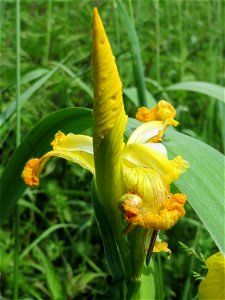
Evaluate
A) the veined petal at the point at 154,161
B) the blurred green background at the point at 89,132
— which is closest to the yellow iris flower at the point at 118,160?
the veined petal at the point at 154,161

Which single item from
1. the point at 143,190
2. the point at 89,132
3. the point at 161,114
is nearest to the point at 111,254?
the point at 143,190

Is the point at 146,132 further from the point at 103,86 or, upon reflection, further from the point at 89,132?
the point at 89,132

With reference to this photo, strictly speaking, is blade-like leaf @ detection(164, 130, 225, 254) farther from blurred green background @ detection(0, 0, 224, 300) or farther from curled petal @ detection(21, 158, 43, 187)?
blurred green background @ detection(0, 0, 224, 300)

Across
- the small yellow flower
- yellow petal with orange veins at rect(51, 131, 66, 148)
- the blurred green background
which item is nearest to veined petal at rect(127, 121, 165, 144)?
yellow petal with orange veins at rect(51, 131, 66, 148)

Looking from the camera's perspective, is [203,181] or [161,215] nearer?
[161,215]

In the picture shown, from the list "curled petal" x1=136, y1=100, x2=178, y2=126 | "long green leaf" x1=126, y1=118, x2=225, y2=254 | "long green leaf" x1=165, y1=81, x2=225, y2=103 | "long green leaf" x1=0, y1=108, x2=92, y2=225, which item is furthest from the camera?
"long green leaf" x1=165, y1=81, x2=225, y2=103

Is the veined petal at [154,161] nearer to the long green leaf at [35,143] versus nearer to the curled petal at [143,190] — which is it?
the curled petal at [143,190]
